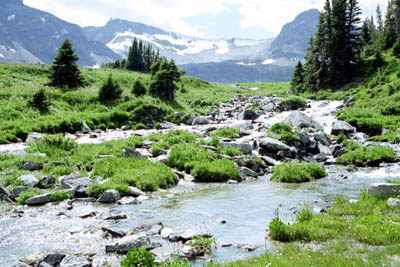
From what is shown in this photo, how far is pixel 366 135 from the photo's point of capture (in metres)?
23.6

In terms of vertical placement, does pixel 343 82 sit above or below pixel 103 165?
above

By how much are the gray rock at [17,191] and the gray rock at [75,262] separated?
21.4ft

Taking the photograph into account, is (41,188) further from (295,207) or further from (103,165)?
(295,207)

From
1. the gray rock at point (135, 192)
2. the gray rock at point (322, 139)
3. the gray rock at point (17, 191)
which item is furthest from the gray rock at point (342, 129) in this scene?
the gray rock at point (17, 191)

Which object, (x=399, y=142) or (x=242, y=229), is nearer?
(x=242, y=229)

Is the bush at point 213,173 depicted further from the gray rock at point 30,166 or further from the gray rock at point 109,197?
the gray rock at point 30,166

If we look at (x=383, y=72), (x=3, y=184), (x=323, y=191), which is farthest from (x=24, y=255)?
(x=383, y=72)

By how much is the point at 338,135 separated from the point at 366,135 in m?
2.44

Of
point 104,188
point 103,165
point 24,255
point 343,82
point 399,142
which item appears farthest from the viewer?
point 343,82

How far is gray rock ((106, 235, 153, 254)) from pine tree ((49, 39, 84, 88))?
3880 cm

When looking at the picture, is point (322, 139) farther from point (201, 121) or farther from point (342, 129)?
point (201, 121)

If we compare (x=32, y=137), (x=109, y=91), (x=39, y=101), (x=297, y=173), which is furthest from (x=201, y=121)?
(x=297, y=173)

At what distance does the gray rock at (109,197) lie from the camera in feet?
37.2

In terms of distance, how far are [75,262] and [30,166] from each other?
9.96m
